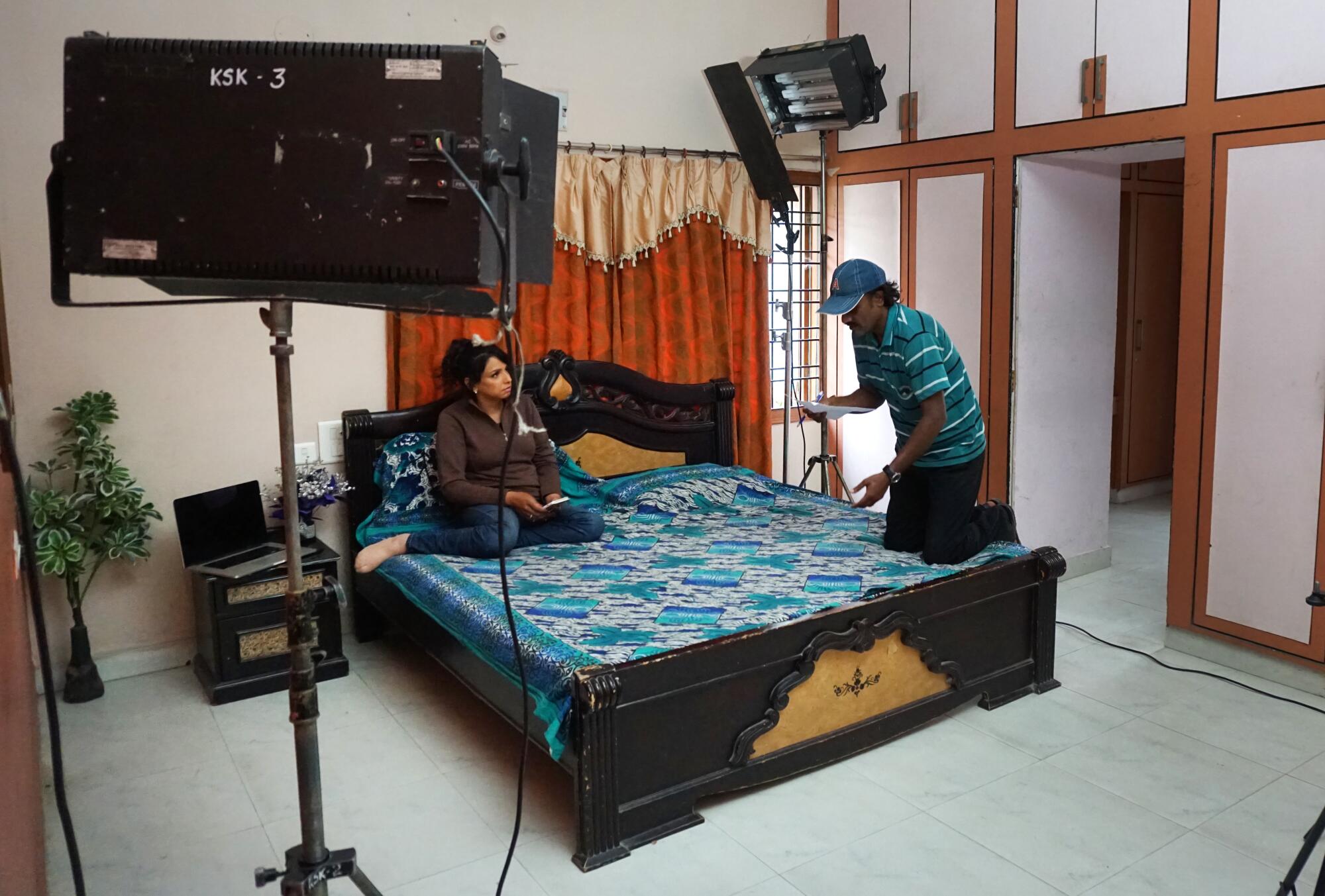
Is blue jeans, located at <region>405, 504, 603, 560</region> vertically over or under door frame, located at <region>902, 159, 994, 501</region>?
under

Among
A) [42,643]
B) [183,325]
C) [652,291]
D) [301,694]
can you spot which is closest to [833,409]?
[652,291]

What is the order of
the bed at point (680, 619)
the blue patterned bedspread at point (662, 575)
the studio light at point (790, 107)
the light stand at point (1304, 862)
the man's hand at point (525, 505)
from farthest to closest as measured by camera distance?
the studio light at point (790, 107)
the man's hand at point (525, 505)
the blue patterned bedspread at point (662, 575)
the bed at point (680, 619)
the light stand at point (1304, 862)

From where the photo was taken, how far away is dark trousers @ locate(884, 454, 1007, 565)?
335cm

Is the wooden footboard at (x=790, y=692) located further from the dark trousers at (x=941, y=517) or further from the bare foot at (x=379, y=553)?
the bare foot at (x=379, y=553)

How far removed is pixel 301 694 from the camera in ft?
4.90

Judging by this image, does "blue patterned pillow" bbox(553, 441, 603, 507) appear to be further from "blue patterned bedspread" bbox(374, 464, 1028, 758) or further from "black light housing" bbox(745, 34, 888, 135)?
"black light housing" bbox(745, 34, 888, 135)

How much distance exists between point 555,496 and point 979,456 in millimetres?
1488

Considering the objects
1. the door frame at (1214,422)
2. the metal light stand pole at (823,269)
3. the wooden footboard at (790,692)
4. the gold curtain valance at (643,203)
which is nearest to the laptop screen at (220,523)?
the gold curtain valance at (643,203)

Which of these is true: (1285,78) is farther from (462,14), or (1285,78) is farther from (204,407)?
(204,407)

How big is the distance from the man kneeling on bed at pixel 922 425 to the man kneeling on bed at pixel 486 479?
1.10 metres

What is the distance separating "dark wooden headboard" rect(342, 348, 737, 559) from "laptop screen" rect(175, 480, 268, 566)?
1.18 feet

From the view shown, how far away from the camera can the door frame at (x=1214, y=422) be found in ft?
10.9

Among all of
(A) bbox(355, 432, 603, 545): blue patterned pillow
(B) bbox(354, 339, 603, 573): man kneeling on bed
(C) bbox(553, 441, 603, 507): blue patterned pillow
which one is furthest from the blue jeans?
(C) bbox(553, 441, 603, 507): blue patterned pillow

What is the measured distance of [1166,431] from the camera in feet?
21.2
